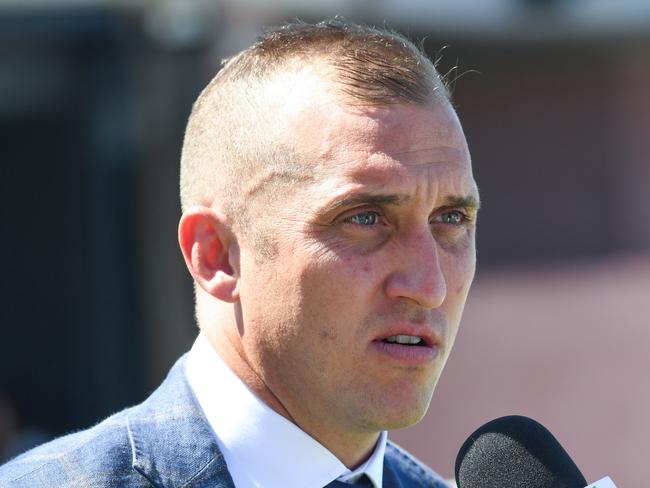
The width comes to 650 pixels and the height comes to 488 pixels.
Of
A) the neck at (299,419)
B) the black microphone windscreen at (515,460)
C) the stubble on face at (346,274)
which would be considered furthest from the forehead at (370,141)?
the black microphone windscreen at (515,460)

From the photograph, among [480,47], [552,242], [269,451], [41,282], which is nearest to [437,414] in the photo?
[552,242]

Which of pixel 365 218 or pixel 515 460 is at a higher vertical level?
pixel 365 218

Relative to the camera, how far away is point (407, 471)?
2.83m

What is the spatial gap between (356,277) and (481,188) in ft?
24.5

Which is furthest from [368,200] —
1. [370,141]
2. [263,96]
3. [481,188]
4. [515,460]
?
[481,188]

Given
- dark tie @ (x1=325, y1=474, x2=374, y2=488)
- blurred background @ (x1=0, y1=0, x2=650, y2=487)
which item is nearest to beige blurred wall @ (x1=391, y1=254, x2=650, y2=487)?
blurred background @ (x1=0, y1=0, x2=650, y2=487)

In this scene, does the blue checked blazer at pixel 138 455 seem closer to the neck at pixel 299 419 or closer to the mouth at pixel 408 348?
the neck at pixel 299 419

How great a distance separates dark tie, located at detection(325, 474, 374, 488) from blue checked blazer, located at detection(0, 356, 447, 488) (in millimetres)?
230

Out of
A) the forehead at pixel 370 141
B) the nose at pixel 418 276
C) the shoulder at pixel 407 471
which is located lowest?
the shoulder at pixel 407 471

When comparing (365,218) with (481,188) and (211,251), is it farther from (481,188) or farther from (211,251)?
(481,188)

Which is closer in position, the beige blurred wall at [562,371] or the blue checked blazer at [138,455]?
the blue checked blazer at [138,455]

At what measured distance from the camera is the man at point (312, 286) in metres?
2.32

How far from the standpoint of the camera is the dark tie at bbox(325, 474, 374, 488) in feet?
→ 7.95

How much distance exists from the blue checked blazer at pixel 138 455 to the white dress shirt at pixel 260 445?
0.03 metres
